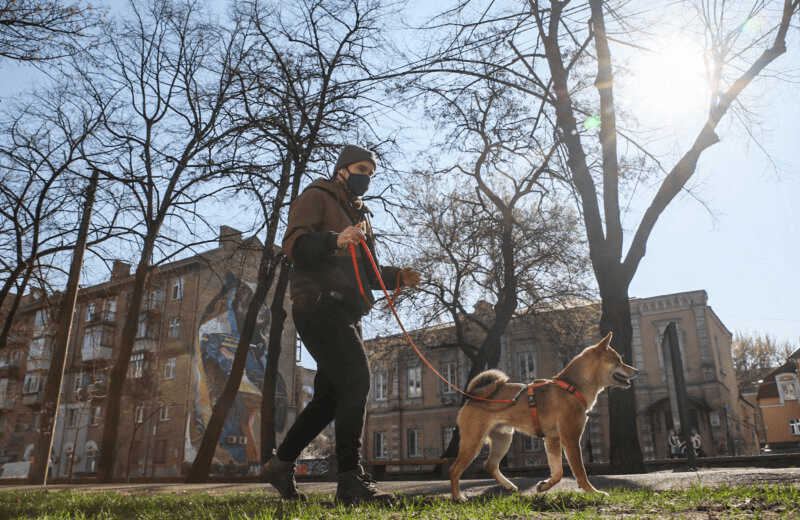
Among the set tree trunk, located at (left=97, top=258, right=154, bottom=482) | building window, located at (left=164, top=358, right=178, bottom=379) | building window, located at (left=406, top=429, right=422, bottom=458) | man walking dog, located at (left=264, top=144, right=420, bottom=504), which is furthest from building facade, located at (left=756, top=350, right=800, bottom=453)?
man walking dog, located at (left=264, top=144, right=420, bottom=504)

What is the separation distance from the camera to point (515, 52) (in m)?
12.6

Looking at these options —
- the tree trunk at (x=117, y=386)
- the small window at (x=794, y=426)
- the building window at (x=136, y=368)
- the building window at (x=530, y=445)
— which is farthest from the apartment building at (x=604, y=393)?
the building window at (x=136, y=368)

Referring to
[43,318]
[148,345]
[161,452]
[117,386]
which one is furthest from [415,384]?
[117,386]

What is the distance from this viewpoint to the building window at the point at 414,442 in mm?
46875

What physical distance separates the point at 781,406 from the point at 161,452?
55.3 m

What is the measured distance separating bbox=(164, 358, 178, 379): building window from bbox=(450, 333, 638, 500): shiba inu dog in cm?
4142

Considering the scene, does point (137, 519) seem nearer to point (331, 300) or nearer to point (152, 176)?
point (331, 300)

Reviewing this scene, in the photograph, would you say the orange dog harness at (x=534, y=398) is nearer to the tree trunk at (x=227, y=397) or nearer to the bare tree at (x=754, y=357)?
the tree trunk at (x=227, y=397)

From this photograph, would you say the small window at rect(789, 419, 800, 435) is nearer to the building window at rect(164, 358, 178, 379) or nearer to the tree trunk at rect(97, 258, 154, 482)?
the building window at rect(164, 358, 178, 379)

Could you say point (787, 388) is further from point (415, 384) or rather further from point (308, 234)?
point (308, 234)

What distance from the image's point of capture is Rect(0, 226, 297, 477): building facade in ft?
130

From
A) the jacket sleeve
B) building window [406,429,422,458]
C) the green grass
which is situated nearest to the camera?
the green grass

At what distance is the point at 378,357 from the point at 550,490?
22437 mm

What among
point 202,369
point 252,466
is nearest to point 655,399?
point 252,466
